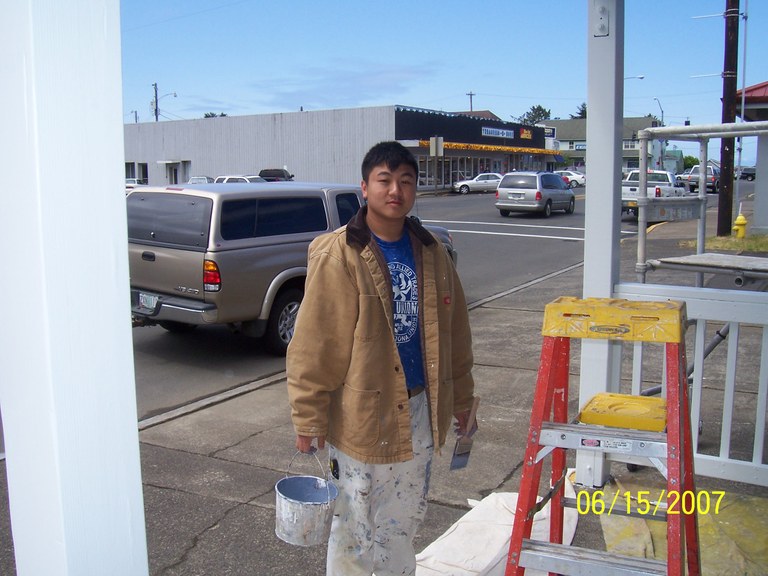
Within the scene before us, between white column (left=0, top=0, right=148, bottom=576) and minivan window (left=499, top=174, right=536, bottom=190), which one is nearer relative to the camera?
white column (left=0, top=0, right=148, bottom=576)

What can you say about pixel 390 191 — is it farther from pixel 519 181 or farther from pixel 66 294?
pixel 519 181

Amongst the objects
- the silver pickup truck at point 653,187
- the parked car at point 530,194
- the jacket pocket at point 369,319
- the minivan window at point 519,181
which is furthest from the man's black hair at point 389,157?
the minivan window at point 519,181

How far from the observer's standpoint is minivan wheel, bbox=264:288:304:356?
7973 millimetres

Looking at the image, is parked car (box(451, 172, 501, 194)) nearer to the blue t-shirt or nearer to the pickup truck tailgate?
the pickup truck tailgate

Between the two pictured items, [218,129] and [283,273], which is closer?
[283,273]

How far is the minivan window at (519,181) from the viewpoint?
28844mm

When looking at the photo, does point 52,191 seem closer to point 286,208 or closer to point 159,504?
point 159,504

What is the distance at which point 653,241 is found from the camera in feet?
67.1

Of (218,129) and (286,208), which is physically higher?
(218,129)

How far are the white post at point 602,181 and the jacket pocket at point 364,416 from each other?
1.94 m

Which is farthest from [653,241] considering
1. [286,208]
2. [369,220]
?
[369,220]

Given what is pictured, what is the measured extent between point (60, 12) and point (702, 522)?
12.8ft

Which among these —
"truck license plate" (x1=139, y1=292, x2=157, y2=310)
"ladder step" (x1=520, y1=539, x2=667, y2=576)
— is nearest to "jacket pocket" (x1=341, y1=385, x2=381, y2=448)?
"ladder step" (x1=520, y1=539, x2=667, y2=576)

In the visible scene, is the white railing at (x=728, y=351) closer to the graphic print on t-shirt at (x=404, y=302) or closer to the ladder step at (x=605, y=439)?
the ladder step at (x=605, y=439)
